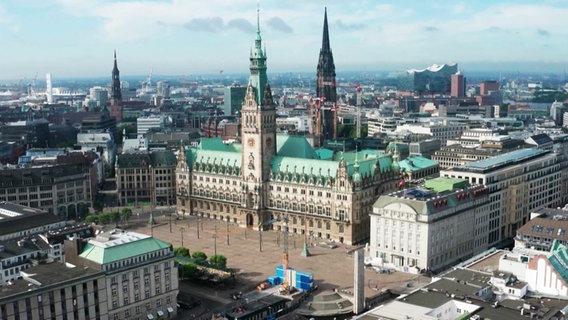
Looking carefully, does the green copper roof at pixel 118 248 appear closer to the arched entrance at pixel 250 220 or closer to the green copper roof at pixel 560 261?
the green copper roof at pixel 560 261

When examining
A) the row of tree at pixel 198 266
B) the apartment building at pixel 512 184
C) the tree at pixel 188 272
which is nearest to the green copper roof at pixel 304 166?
the apartment building at pixel 512 184

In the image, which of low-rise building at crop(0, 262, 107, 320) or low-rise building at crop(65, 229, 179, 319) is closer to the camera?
low-rise building at crop(0, 262, 107, 320)

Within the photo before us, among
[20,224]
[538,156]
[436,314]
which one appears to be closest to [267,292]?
[436,314]

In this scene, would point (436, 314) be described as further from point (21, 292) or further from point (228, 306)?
point (21, 292)

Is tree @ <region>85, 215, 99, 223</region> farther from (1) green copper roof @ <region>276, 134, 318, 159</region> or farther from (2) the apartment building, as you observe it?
(2) the apartment building

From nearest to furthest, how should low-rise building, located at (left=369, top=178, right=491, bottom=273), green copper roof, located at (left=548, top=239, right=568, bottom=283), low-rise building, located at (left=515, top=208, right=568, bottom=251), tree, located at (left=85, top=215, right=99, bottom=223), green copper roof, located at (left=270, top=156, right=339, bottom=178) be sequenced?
1. green copper roof, located at (left=548, top=239, right=568, bottom=283)
2. low-rise building, located at (left=515, top=208, right=568, bottom=251)
3. low-rise building, located at (left=369, top=178, right=491, bottom=273)
4. green copper roof, located at (left=270, top=156, right=339, bottom=178)
5. tree, located at (left=85, top=215, right=99, bottom=223)

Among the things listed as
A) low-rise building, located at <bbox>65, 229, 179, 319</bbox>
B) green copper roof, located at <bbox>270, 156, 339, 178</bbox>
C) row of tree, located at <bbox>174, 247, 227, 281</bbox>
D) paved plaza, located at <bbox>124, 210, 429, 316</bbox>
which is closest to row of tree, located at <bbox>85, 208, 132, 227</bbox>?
paved plaza, located at <bbox>124, 210, 429, 316</bbox>

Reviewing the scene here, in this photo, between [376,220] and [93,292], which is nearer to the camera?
[93,292]
